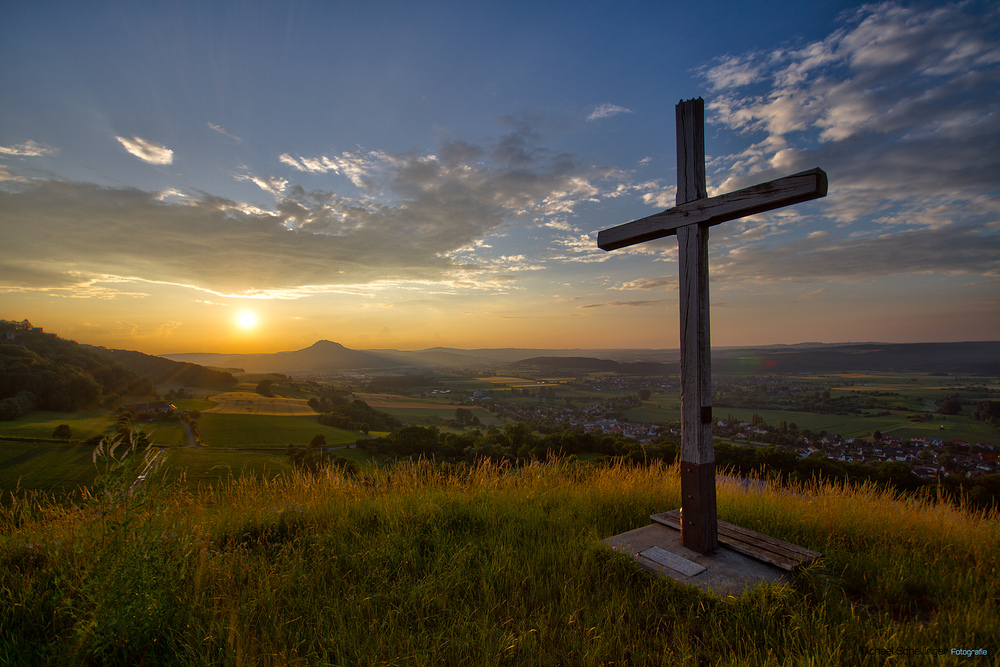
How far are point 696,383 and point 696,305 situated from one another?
797 millimetres

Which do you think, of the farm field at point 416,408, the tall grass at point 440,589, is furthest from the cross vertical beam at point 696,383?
the farm field at point 416,408

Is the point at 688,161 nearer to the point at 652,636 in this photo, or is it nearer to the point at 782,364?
the point at 652,636

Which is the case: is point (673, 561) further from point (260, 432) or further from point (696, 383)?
point (260, 432)

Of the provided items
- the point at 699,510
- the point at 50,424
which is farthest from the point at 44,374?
the point at 699,510

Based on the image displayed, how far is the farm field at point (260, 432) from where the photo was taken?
95.0 ft

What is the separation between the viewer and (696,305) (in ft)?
13.2

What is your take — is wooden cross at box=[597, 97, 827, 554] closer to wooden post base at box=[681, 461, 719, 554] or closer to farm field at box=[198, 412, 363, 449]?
wooden post base at box=[681, 461, 719, 554]

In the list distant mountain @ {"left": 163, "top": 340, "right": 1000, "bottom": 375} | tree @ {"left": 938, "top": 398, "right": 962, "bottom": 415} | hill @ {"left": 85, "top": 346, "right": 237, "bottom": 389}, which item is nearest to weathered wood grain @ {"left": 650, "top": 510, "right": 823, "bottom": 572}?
distant mountain @ {"left": 163, "top": 340, "right": 1000, "bottom": 375}

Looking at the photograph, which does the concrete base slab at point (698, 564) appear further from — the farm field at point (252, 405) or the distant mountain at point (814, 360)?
the farm field at point (252, 405)

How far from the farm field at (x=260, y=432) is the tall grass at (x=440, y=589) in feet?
93.3

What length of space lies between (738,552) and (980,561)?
2.07m

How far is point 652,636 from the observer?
2592 millimetres

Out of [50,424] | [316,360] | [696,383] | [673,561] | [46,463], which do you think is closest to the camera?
[673,561]

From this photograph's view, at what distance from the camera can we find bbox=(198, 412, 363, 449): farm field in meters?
29.0
